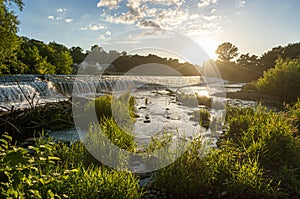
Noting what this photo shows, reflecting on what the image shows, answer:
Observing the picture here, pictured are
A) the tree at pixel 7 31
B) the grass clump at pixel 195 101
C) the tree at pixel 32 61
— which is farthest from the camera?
the tree at pixel 32 61

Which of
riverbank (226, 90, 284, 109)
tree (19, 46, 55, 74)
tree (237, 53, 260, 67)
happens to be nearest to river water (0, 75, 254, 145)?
riverbank (226, 90, 284, 109)

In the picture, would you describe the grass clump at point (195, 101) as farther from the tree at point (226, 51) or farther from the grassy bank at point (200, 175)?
the tree at point (226, 51)

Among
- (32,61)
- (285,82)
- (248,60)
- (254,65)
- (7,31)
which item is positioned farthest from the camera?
(248,60)

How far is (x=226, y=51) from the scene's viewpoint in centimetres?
7194

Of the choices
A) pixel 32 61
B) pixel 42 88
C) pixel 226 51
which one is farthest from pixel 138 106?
pixel 226 51

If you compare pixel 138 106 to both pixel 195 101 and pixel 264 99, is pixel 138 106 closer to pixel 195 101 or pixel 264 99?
pixel 195 101

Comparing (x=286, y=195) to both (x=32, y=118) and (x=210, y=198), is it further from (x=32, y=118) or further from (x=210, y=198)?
(x=32, y=118)

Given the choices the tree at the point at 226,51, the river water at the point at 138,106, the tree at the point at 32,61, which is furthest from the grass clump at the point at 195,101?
the tree at the point at 226,51

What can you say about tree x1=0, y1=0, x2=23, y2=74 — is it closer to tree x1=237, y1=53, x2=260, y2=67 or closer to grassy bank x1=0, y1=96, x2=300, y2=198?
grassy bank x1=0, y1=96, x2=300, y2=198

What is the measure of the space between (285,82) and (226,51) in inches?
2472

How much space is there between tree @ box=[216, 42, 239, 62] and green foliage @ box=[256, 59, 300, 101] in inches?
2360

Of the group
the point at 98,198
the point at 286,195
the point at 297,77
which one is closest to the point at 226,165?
the point at 286,195

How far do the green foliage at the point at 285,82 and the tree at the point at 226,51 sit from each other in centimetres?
5995

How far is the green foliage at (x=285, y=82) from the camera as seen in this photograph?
1350cm
